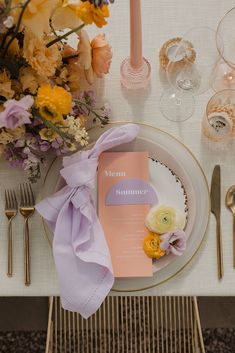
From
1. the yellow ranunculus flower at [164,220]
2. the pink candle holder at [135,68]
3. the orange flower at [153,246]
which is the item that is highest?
the pink candle holder at [135,68]

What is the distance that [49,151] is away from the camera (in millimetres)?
1001

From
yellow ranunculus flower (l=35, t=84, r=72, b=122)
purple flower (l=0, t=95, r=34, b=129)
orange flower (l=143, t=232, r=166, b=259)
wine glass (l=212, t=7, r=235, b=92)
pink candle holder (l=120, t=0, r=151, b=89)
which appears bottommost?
orange flower (l=143, t=232, r=166, b=259)

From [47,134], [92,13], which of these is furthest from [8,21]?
[47,134]

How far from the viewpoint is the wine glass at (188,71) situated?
39.1 inches

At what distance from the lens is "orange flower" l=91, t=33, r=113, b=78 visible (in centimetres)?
88

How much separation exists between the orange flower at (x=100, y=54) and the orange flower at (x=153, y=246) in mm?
327

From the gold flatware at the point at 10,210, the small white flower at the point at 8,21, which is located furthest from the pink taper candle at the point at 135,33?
the gold flatware at the point at 10,210

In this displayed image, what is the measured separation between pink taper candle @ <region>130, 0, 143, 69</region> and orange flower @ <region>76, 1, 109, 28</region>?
19 cm

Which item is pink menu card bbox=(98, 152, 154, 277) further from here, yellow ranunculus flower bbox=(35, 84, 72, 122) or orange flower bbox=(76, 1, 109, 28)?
orange flower bbox=(76, 1, 109, 28)

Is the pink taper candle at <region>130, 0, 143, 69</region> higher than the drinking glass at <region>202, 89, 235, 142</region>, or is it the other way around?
the pink taper candle at <region>130, 0, 143, 69</region>

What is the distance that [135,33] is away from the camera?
2.90ft

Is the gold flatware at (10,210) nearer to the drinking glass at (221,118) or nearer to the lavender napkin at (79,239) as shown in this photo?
the lavender napkin at (79,239)

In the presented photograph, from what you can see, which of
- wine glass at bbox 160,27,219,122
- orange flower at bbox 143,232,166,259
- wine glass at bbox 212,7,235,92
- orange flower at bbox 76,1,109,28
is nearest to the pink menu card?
orange flower at bbox 143,232,166,259

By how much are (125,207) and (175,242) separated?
119mm
